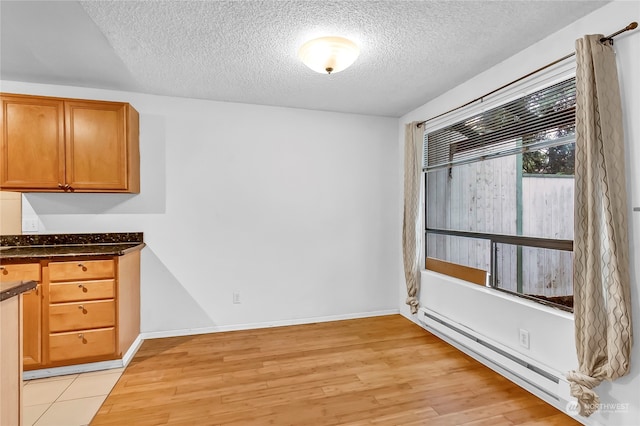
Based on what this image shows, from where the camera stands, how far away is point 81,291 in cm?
255

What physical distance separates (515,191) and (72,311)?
145 inches

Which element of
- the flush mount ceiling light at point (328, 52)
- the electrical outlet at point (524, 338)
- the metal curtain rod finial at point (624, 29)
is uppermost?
the flush mount ceiling light at point (328, 52)

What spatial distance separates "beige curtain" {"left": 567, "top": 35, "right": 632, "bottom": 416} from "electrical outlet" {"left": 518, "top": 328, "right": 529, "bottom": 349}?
0.43 m

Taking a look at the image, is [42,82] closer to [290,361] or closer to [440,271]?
[290,361]

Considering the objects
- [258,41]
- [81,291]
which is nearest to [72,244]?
[81,291]

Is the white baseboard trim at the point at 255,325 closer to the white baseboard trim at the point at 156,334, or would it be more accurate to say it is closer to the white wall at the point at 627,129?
the white baseboard trim at the point at 156,334

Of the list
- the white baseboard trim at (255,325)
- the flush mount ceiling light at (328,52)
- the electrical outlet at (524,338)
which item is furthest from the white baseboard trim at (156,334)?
the flush mount ceiling light at (328,52)

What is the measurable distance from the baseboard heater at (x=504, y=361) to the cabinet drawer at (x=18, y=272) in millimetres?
3513

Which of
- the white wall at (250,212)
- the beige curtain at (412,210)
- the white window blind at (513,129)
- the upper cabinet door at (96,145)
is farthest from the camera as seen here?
the beige curtain at (412,210)

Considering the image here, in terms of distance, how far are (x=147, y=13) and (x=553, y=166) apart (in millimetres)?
2879

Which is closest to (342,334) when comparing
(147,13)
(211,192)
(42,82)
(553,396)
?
(553,396)

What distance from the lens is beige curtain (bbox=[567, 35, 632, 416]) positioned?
1699mm

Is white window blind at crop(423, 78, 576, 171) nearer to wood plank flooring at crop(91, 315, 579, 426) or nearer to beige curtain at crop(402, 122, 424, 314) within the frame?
beige curtain at crop(402, 122, 424, 314)

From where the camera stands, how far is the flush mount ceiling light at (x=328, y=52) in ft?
6.96
